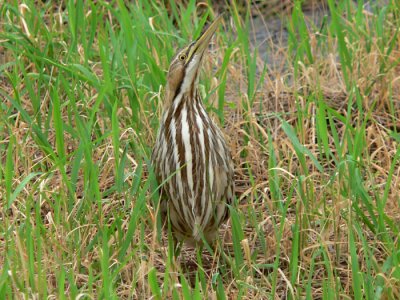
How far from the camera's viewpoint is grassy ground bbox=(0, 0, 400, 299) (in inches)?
144

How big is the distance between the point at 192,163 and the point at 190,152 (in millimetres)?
37

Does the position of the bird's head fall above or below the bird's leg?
above

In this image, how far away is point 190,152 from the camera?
155 inches

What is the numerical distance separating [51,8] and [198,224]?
5.72ft

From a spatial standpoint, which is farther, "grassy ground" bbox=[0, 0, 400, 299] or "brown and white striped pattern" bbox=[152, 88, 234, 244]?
"brown and white striped pattern" bbox=[152, 88, 234, 244]

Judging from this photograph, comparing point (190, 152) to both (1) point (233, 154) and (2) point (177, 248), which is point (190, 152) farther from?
(1) point (233, 154)

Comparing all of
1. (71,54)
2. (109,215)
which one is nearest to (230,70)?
(71,54)

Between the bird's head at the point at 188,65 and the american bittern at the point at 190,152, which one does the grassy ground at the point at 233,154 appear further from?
the bird's head at the point at 188,65

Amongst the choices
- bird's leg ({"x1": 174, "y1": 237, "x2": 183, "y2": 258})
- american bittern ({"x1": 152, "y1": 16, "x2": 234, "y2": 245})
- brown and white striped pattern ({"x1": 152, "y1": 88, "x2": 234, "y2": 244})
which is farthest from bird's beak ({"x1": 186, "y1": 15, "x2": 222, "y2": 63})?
bird's leg ({"x1": 174, "y1": 237, "x2": 183, "y2": 258})

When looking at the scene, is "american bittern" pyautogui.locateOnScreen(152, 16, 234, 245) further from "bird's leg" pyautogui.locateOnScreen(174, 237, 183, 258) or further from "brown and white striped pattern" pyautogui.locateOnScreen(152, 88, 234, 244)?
"bird's leg" pyautogui.locateOnScreen(174, 237, 183, 258)

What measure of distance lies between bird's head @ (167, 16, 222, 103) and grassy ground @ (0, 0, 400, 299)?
10.1 inches

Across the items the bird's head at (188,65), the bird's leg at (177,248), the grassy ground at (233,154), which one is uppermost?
the bird's head at (188,65)

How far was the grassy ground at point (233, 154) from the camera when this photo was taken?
144 inches

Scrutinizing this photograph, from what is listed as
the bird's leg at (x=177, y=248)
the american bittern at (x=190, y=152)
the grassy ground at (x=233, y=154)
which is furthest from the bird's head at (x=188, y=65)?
the bird's leg at (x=177, y=248)
